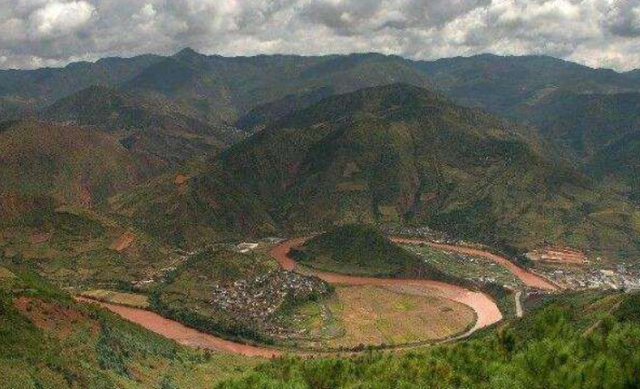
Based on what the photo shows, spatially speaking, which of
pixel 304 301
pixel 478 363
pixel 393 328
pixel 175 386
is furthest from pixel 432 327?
pixel 478 363

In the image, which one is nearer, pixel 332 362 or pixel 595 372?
pixel 595 372

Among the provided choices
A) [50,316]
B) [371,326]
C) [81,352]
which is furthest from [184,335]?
[81,352]

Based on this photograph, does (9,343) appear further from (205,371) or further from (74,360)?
(205,371)

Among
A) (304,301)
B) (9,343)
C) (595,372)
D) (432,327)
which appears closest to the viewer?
(595,372)

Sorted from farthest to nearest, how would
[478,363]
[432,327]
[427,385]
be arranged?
[432,327]
[478,363]
[427,385]

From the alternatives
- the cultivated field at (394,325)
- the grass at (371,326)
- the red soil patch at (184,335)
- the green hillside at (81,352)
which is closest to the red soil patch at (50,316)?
the green hillside at (81,352)

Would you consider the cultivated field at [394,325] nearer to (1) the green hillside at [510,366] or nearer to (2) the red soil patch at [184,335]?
(2) the red soil patch at [184,335]
